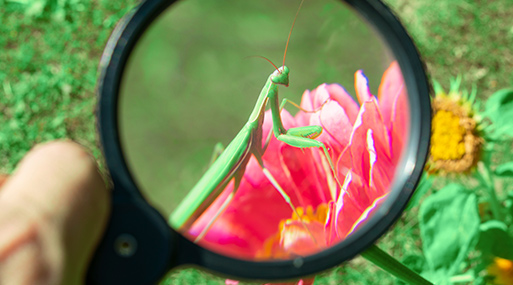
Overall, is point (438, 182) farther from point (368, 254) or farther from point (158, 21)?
point (158, 21)

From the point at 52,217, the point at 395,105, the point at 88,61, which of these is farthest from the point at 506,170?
the point at 88,61

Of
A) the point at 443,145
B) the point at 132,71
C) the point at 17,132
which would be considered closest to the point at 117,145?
the point at 132,71

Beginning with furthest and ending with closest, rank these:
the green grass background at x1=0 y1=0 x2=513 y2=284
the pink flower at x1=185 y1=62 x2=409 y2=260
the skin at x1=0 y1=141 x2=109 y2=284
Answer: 1. the green grass background at x1=0 y1=0 x2=513 y2=284
2. the pink flower at x1=185 y1=62 x2=409 y2=260
3. the skin at x1=0 y1=141 x2=109 y2=284

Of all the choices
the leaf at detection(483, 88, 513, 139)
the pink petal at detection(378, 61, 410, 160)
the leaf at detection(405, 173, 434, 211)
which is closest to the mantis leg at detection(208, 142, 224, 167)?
the pink petal at detection(378, 61, 410, 160)

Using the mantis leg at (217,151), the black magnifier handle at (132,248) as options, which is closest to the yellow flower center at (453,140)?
the mantis leg at (217,151)

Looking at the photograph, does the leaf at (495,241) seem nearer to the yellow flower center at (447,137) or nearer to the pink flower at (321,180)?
the yellow flower center at (447,137)

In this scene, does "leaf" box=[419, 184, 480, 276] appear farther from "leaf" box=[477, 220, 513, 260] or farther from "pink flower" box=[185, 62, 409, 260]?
"pink flower" box=[185, 62, 409, 260]
